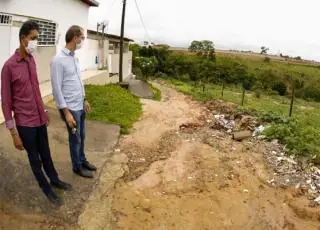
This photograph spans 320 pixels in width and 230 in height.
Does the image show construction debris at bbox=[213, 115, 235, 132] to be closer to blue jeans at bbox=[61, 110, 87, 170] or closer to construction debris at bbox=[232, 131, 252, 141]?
construction debris at bbox=[232, 131, 252, 141]

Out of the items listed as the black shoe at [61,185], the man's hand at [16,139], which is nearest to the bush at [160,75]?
the black shoe at [61,185]

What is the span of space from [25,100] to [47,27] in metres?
8.96

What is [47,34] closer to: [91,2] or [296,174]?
[91,2]

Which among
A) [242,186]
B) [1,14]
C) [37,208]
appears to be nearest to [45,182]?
[37,208]

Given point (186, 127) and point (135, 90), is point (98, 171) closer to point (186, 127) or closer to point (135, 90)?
point (186, 127)

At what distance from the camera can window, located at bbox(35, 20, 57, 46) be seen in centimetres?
1175

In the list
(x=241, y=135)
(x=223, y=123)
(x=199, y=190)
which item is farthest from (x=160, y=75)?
(x=199, y=190)

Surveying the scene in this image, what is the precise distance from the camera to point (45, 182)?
4238mm

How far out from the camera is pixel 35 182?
4.84 meters

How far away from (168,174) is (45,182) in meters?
2.56

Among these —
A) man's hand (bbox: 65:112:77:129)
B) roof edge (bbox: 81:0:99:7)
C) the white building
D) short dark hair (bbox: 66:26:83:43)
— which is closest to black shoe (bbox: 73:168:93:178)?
man's hand (bbox: 65:112:77:129)

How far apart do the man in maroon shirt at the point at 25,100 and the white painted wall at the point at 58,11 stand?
5.60 meters

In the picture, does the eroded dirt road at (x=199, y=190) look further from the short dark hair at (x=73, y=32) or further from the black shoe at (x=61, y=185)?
the short dark hair at (x=73, y=32)

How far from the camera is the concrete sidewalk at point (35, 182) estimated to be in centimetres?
434
